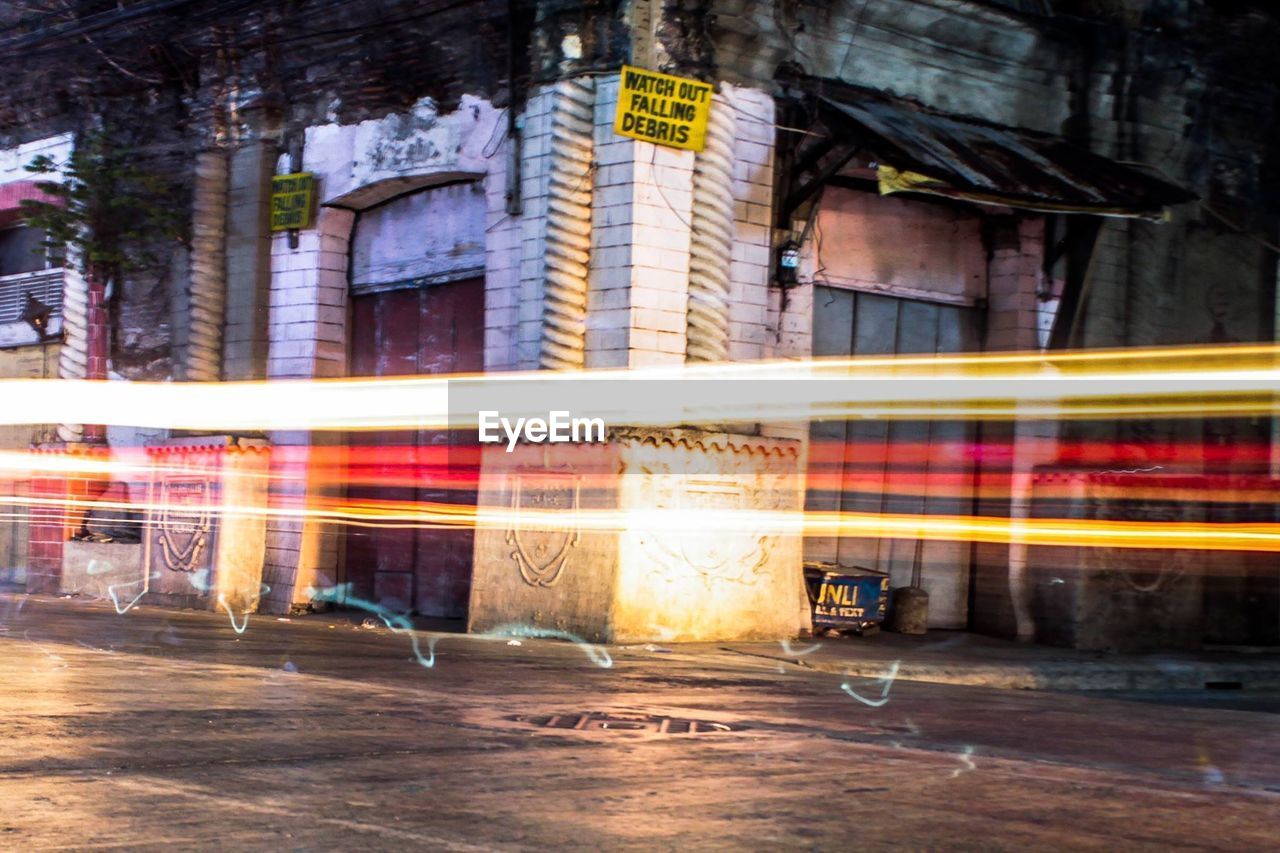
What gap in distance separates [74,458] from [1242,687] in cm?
1410

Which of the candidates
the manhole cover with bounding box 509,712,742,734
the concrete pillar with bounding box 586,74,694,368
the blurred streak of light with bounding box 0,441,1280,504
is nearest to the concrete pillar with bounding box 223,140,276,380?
the blurred streak of light with bounding box 0,441,1280,504

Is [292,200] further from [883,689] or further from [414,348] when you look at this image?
[883,689]

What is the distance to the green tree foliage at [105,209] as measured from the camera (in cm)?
2033

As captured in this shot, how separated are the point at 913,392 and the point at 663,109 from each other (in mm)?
4879

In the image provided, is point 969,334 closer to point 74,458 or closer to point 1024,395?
point 1024,395

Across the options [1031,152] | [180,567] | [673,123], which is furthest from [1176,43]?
[180,567]

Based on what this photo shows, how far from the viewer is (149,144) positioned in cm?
2084

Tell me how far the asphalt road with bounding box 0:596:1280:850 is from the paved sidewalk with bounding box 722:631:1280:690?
238 cm

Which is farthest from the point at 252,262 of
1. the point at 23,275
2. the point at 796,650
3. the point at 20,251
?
the point at 796,650

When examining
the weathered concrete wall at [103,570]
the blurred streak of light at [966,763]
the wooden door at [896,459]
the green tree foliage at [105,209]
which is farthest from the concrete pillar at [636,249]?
the weathered concrete wall at [103,570]

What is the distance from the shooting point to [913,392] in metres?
18.2

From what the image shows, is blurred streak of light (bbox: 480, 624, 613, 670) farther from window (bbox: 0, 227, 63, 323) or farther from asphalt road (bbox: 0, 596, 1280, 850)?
window (bbox: 0, 227, 63, 323)

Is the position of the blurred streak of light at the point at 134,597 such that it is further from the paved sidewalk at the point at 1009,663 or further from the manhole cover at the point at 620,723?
the manhole cover at the point at 620,723

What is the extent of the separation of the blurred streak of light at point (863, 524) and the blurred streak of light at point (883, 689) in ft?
7.33
